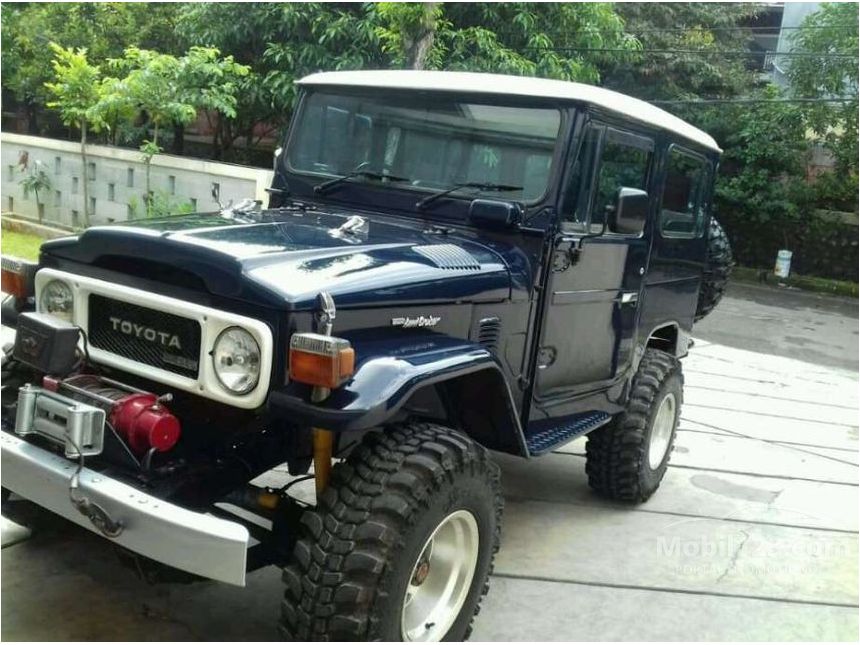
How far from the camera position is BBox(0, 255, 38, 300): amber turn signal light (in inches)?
141

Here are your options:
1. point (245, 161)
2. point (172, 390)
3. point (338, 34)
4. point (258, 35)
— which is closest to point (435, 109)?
point (172, 390)

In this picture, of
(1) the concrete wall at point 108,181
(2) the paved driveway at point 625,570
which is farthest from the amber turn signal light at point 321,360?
(1) the concrete wall at point 108,181

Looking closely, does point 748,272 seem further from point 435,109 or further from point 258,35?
point 435,109

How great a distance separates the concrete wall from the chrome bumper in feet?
27.3

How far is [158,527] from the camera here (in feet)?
8.36

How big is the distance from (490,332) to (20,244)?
1036 cm

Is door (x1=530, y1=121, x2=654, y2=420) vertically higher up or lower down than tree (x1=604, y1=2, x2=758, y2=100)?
lower down

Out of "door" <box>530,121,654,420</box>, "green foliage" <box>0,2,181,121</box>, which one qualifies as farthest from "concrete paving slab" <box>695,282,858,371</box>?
"green foliage" <box>0,2,181,121</box>

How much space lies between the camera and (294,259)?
122 inches

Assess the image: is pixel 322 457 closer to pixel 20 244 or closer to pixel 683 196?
pixel 683 196

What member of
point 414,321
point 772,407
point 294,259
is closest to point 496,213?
point 414,321

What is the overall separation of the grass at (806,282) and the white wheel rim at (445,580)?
1888cm

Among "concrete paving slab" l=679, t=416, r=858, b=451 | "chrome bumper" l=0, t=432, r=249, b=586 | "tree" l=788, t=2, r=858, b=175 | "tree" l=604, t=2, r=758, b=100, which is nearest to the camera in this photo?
"chrome bumper" l=0, t=432, r=249, b=586

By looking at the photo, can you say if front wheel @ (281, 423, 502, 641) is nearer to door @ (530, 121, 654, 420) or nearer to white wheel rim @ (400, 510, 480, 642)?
white wheel rim @ (400, 510, 480, 642)
